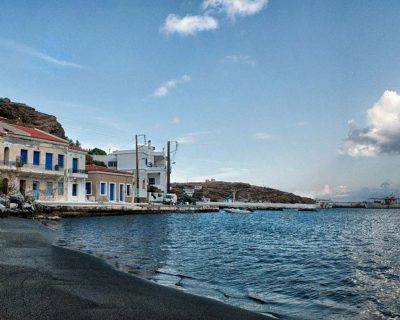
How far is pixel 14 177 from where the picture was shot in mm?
49062

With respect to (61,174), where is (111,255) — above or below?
below

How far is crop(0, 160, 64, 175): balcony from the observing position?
158 feet

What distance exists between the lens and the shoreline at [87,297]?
7107mm

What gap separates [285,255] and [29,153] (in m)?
40.1

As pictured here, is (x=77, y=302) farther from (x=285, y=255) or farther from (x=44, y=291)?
(x=285, y=255)

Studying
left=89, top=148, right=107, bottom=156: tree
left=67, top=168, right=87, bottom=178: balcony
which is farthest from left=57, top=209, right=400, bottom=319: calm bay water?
left=89, top=148, right=107, bottom=156: tree

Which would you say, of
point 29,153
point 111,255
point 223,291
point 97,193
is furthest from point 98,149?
point 223,291

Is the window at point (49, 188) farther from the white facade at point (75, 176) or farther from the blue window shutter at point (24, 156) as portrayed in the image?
the blue window shutter at point (24, 156)

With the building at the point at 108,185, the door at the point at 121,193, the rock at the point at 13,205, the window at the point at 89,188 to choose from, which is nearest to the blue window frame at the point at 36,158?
the building at the point at 108,185

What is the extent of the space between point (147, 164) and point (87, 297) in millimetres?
81525

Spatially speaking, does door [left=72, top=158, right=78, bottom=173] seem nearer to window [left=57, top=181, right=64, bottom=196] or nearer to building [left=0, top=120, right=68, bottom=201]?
building [left=0, top=120, right=68, bottom=201]

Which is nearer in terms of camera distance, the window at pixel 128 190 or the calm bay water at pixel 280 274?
the calm bay water at pixel 280 274

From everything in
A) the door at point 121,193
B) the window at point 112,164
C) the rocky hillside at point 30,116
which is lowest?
the door at point 121,193

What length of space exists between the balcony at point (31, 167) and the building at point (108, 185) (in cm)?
721
